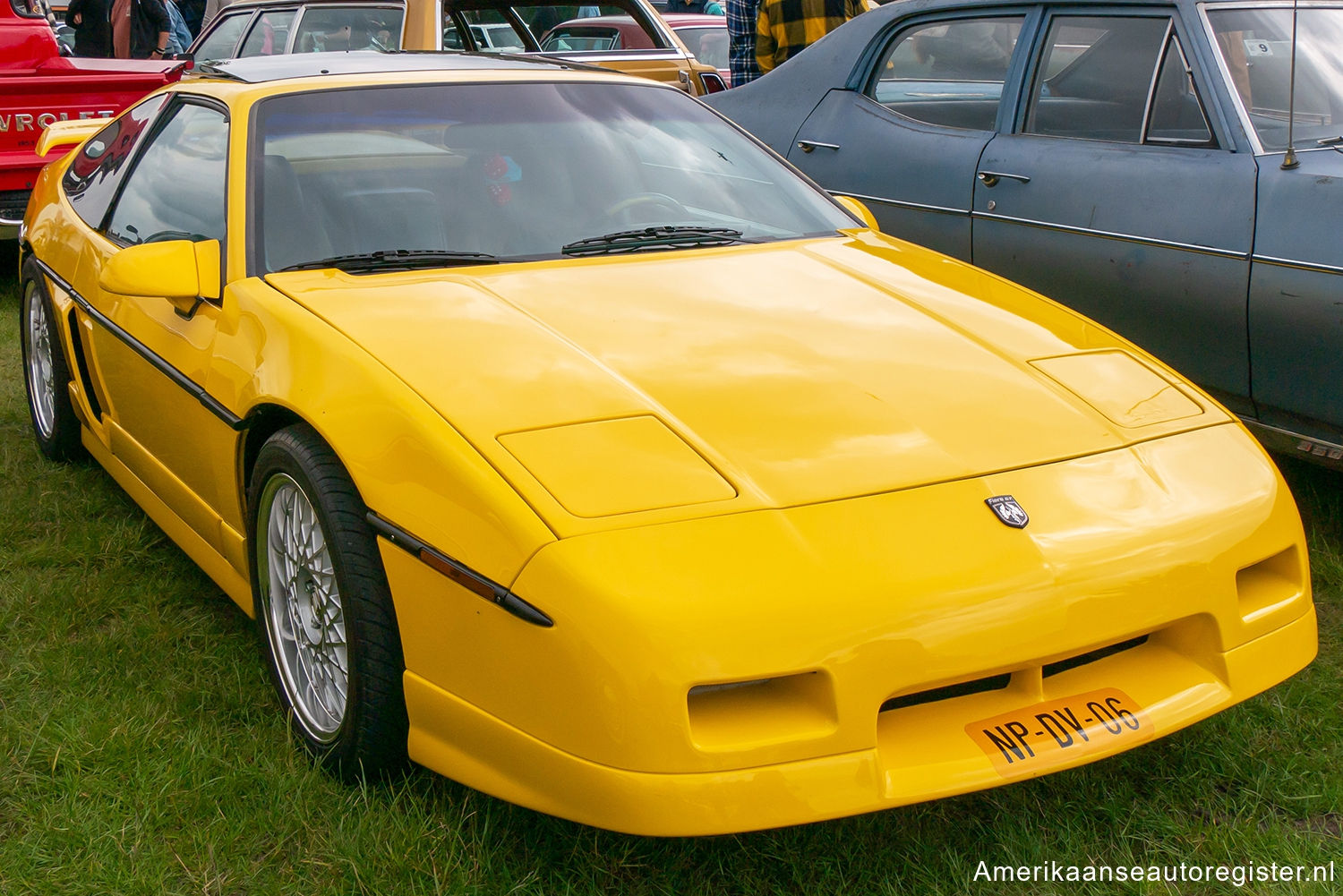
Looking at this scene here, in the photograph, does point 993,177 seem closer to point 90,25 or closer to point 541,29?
point 541,29

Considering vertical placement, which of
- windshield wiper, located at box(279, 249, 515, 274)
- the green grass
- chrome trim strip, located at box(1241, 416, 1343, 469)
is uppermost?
windshield wiper, located at box(279, 249, 515, 274)

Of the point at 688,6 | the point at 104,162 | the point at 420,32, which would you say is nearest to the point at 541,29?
the point at 420,32

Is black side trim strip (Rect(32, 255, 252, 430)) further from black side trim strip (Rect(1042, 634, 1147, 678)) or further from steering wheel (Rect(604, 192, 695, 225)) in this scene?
black side trim strip (Rect(1042, 634, 1147, 678))

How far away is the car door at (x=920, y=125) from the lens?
4348 mm

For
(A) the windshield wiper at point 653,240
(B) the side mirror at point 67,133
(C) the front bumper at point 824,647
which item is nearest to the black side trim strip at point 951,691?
(C) the front bumper at point 824,647

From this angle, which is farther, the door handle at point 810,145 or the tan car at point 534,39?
the tan car at point 534,39

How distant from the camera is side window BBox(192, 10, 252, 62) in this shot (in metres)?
7.98

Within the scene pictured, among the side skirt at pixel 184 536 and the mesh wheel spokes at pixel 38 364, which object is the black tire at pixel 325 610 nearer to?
the side skirt at pixel 184 536

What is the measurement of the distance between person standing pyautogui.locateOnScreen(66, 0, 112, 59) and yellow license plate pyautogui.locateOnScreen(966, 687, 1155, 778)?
9882 mm

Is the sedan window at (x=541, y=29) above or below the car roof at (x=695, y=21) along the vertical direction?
above

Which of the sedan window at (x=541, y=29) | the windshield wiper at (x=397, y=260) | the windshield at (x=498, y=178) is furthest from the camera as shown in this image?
the sedan window at (x=541, y=29)

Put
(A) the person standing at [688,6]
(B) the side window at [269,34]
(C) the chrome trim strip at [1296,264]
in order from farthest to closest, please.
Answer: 1. (A) the person standing at [688,6]
2. (B) the side window at [269,34]
3. (C) the chrome trim strip at [1296,264]

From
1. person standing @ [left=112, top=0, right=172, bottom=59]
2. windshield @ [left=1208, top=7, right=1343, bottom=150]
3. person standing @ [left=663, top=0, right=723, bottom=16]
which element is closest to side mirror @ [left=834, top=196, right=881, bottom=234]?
windshield @ [left=1208, top=7, right=1343, bottom=150]

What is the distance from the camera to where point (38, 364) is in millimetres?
4234
